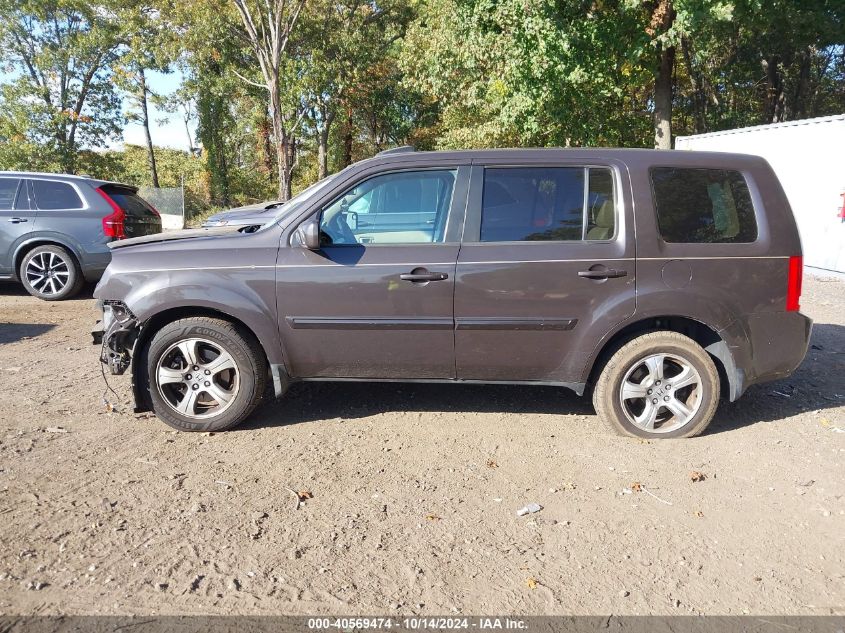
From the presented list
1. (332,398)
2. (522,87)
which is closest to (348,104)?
(522,87)

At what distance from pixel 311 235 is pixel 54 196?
6.74 metres

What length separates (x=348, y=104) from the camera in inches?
1190

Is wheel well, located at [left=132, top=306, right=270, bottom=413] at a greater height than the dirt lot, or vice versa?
wheel well, located at [left=132, top=306, right=270, bottom=413]

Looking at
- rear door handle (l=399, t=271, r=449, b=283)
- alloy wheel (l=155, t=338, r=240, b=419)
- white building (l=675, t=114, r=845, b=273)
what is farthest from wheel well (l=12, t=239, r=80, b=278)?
white building (l=675, t=114, r=845, b=273)

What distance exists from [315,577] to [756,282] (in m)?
3.23

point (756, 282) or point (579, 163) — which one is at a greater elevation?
point (579, 163)

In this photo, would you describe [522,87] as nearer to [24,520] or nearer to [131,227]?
[131,227]

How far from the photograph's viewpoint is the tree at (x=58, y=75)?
27938 millimetres

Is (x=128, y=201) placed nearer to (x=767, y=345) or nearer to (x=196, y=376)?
(x=196, y=376)

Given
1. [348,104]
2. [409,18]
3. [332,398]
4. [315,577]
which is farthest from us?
[348,104]

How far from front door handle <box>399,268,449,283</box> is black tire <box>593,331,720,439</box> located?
1266 millimetres

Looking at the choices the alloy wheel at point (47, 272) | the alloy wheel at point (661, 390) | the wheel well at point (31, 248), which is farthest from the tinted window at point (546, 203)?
the alloy wheel at point (47, 272)

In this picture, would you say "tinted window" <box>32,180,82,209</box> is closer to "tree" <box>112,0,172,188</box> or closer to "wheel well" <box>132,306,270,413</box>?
"wheel well" <box>132,306,270,413</box>

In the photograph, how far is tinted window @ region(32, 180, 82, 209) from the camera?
28.7 feet
